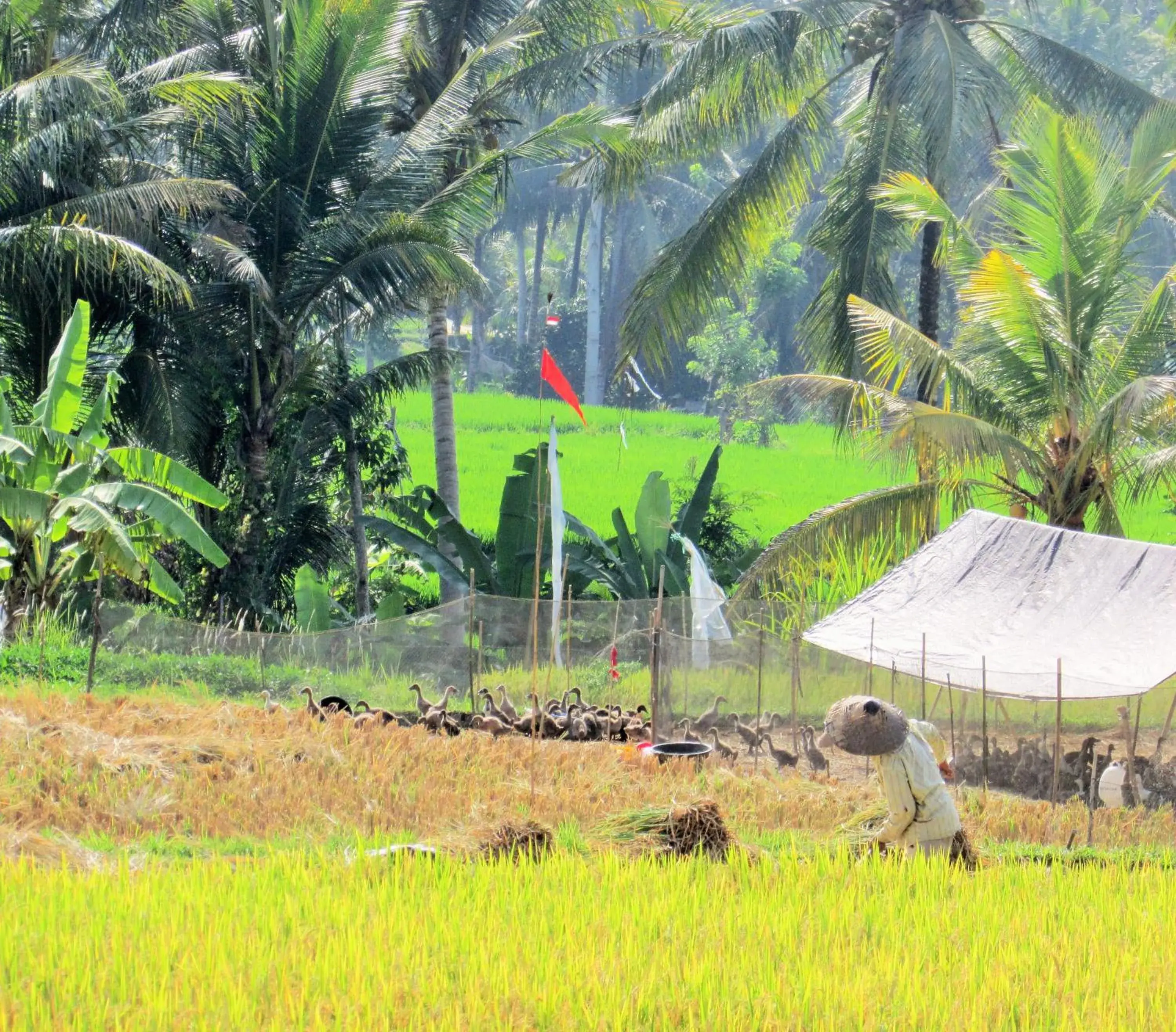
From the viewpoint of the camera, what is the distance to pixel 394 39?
1541 cm

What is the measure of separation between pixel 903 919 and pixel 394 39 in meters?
12.2

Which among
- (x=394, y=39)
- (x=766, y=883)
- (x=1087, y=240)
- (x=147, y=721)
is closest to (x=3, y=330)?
(x=394, y=39)

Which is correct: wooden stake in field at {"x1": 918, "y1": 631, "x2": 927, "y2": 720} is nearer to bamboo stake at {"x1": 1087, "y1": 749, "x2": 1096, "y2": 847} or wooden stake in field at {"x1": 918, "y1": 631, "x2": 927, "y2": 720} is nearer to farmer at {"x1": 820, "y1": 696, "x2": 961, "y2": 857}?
bamboo stake at {"x1": 1087, "y1": 749, "x2": 1096, "y2": 847}

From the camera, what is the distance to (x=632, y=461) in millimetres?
31375

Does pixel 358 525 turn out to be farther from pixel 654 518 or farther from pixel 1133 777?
pixel 1133 777

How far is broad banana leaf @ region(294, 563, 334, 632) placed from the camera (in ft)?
49.9

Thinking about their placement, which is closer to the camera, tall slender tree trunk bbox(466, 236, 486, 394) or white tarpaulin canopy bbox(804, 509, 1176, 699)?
white tarpaulin canopy bbox(804, 509, 1176, 699)

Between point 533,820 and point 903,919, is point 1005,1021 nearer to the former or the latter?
point 903,919

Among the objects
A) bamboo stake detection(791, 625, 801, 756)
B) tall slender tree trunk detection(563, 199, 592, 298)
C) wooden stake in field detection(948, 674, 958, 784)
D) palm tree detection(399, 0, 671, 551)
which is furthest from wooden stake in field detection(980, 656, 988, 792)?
tall slender tree trunk detection(563, 199, 592, 298)

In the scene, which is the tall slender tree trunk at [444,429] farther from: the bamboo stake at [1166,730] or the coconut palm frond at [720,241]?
the bamboo stake at [1166,730]

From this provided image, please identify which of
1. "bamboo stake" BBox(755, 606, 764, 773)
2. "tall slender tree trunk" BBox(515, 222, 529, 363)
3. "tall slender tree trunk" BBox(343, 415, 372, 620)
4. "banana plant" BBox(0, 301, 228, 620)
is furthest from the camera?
"tall slender tree trunk" BBox(515, 222, 529, 363)

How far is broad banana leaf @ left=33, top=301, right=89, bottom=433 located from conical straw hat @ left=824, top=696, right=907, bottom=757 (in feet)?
28.3

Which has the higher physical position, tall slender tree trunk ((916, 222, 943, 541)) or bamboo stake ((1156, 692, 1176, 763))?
tall slender tree trunk ((916, 222, 943, 541))

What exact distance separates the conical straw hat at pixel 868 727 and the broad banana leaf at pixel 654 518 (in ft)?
31.4
